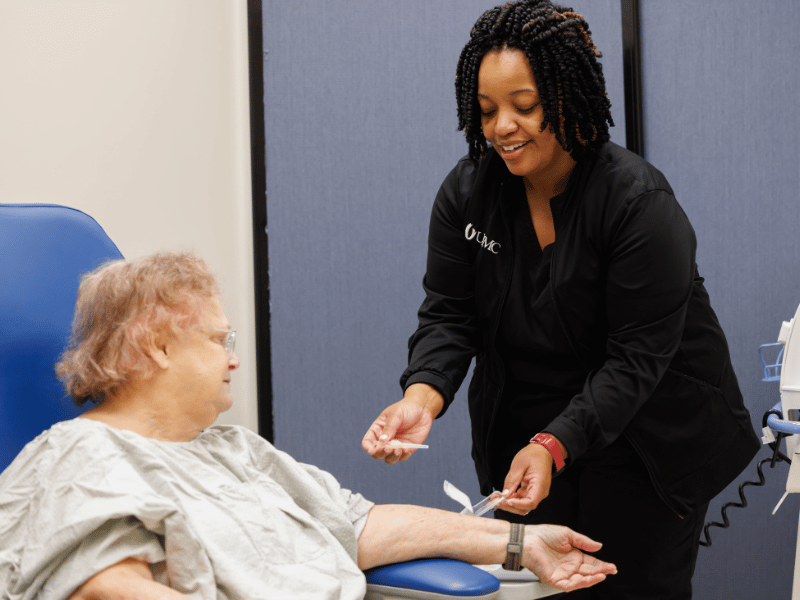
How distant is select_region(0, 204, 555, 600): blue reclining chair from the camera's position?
41.3 inches

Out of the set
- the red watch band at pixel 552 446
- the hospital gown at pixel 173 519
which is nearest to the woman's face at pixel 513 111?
the red watch band at pixel 552 446

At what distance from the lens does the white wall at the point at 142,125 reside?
4.92 ft

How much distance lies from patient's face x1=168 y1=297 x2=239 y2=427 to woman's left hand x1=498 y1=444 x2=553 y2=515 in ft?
1.55

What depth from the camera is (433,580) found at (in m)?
1.03

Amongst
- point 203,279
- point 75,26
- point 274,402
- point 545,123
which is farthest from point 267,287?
point 545,123

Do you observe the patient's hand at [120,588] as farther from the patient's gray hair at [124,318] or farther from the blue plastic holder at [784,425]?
the blue plastic holder at [784,425]

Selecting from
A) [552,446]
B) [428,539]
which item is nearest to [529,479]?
[552,446]

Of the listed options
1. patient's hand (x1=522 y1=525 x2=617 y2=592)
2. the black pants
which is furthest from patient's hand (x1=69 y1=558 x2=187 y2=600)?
the black pants

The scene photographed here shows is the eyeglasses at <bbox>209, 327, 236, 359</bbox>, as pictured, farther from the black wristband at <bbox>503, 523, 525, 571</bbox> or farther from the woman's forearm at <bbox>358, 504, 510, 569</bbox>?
the black wristband at <bbox>503, 523, 525, 571</bbox>

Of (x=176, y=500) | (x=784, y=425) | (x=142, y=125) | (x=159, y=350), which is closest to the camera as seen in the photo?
(x=176, y=500)

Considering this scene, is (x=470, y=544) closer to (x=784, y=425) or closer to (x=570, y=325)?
(x=570, y=325)

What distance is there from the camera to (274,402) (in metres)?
2.30

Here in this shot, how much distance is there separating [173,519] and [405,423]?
484mm

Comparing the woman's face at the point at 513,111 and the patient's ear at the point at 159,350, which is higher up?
the woman's face at the point at 513,111
